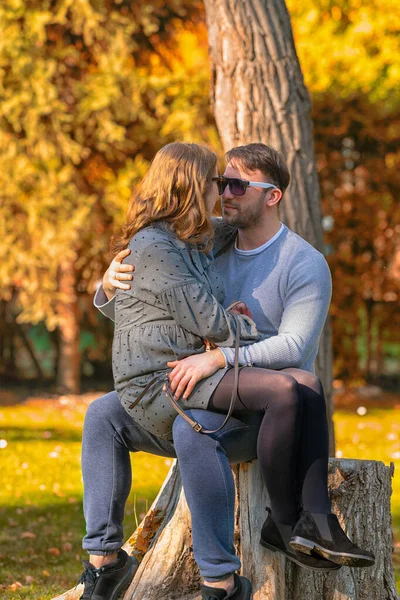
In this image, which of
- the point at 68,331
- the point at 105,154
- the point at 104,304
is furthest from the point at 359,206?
the point at 104,304

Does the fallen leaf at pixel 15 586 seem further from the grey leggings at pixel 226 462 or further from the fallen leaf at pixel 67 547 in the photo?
the grey leggings at pixel 226 462

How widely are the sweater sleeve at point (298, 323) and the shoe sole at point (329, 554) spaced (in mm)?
618

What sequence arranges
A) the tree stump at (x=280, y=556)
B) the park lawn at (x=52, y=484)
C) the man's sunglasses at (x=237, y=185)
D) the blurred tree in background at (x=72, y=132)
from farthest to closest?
1. the blurred tree in background at (x=72, y=132)
2. the park lawn at (x=52, y=484)
3. the man's sunglasses at (x=237, y=185)
4. the tree stump at (x=280, y=556)

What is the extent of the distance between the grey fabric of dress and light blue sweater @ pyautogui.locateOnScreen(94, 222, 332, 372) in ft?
0.34

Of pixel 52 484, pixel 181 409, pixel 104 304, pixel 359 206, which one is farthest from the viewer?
pixel 359 206

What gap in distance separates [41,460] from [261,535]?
4.41 metres

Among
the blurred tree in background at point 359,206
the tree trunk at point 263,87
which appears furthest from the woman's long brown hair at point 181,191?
the blurred tree in background at point 359,206

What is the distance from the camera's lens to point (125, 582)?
3359 mm

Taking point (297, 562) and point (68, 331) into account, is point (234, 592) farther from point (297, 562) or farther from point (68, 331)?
point (68, 331)

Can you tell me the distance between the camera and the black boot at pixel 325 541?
2859 millimetres

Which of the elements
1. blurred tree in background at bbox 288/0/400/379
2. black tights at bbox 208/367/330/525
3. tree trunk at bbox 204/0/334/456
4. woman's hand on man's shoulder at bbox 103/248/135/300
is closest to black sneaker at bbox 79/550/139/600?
black tights at bbox 208/367/330/525

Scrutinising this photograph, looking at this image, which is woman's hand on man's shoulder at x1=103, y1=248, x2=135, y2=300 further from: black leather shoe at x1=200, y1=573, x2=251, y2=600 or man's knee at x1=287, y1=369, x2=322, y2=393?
black leather shoe at x1=200, y1=573, x2=251, y2=600

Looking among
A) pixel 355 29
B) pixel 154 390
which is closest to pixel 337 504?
pixel 154 390

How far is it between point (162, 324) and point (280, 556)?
0.97 meters
